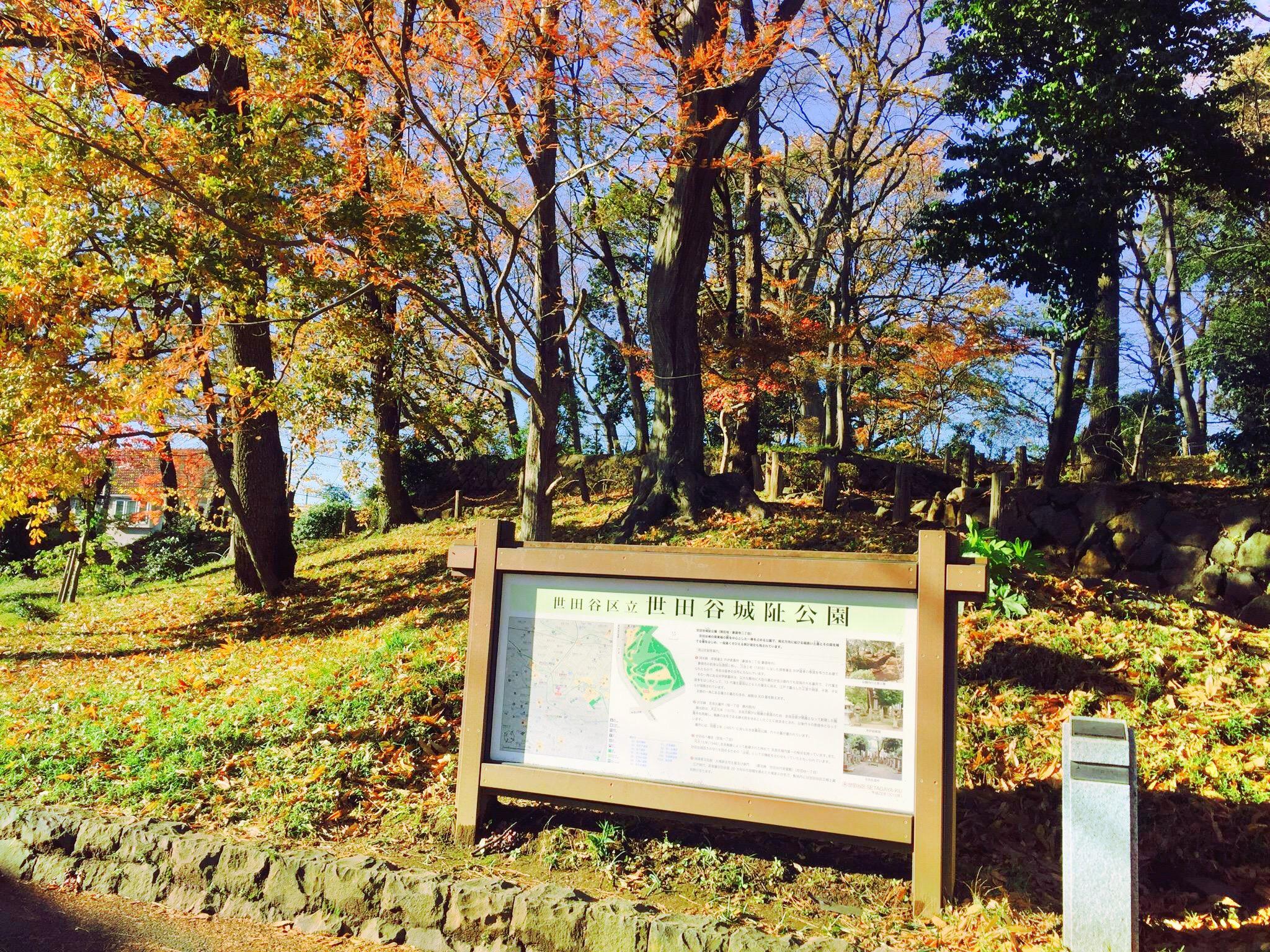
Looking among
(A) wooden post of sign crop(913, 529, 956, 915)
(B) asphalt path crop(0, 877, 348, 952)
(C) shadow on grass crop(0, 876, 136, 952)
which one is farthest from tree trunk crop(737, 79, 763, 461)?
(C) shadow on grass crop(0, 876, 136, 952)

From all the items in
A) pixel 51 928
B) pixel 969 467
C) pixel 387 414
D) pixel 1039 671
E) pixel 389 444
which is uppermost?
pixel 387 414

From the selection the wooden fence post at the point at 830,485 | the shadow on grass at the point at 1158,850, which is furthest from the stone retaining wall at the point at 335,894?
the wooden fence post at the point at 830,485

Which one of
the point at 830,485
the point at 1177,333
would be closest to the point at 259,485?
the point at 830,485

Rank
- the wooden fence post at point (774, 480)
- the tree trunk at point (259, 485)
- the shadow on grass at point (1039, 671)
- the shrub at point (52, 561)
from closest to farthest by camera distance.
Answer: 1. the shadow on grass at point (1039, 671)
2. the tree trunk at point (259, 485)
3. the wooden fence post at point (774, 480)
4. the shrub at point (52, 561)

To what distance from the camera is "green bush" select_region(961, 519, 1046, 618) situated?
6797 mm

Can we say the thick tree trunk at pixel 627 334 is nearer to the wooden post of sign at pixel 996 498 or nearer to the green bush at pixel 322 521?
the green bush at pixel 322 521

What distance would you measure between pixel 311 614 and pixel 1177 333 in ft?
74.7

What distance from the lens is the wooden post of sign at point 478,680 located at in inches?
184

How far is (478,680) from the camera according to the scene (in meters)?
4.81

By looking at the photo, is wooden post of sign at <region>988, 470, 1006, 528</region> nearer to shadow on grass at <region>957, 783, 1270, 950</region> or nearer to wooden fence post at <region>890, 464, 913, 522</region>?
wooden fence post at <region>890, 464, 913, 522</region>

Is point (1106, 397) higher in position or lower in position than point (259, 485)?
higher

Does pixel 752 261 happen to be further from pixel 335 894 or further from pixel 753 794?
pixel 335 894

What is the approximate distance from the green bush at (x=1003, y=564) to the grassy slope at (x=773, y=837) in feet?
0.70

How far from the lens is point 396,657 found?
7.45 meters
